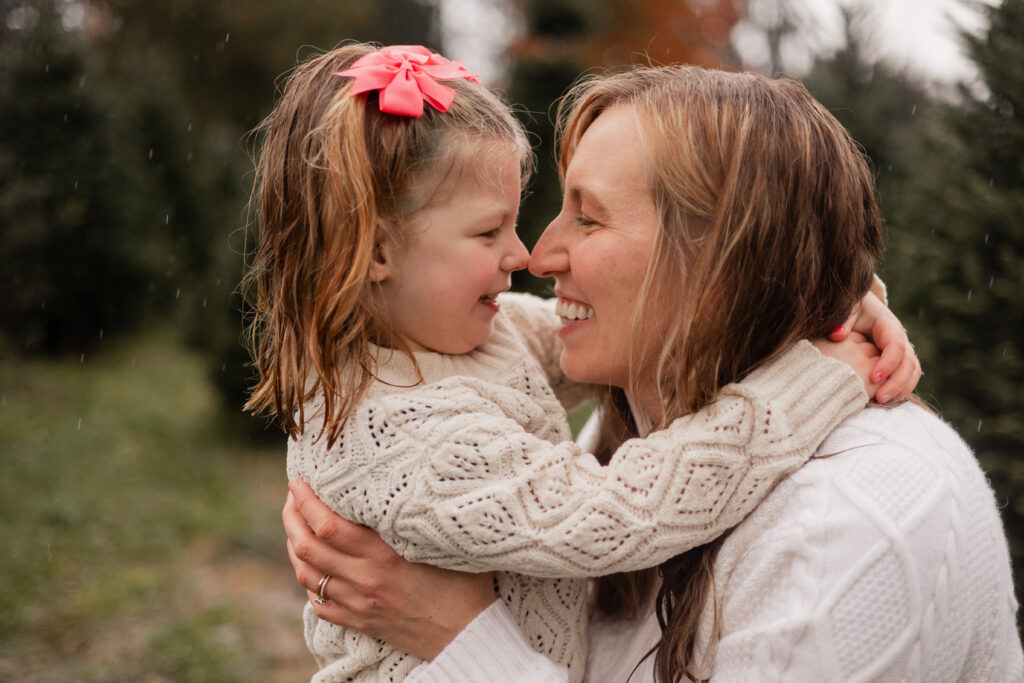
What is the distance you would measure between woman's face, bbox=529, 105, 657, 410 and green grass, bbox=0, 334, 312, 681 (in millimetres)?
3615

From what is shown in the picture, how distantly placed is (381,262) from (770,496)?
3.59 feet

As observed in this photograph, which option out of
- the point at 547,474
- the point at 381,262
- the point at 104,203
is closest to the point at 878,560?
the point at 547,474

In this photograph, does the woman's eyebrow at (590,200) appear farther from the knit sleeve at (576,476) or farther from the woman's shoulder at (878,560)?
the woman's shoulder at (878,560)

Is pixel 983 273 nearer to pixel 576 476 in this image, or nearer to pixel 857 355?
pixel 857 355

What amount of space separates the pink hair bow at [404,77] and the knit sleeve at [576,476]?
2.35 feet

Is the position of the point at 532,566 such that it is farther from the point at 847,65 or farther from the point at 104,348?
the point at 104,348

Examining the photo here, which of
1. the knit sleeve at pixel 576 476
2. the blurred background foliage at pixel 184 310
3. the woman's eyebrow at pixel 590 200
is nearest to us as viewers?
the knit sleeve at pixel 576 476

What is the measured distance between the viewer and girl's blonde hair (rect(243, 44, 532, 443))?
1.97 metres

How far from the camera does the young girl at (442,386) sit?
1.77 m

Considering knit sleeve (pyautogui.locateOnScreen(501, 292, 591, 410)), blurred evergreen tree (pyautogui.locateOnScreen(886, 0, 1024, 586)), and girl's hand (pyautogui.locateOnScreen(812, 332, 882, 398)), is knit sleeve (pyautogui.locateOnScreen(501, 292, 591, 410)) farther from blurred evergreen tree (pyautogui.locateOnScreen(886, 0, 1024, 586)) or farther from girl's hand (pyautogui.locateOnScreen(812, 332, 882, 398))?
blurred evergreen tree (pyautogui.locateOnScreen(886, 0, 1024, 586))

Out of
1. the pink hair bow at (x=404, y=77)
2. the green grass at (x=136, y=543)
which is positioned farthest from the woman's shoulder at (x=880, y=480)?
the green grass at (x=136, y=543)

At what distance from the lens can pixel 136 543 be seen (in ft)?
20.4

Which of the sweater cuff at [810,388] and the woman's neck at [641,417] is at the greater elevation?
the sweater cuff at [810,388]

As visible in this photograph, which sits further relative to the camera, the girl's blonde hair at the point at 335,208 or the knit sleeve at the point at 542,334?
the knit sleeve at the point at 542,334
